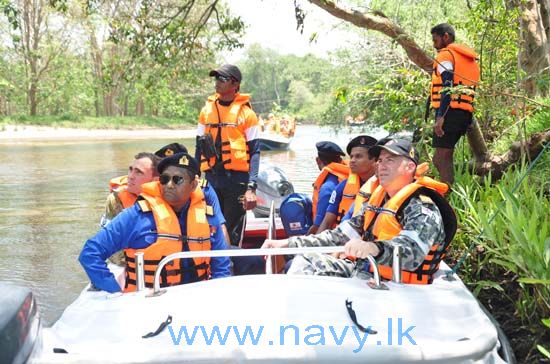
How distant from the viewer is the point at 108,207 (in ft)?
12.2

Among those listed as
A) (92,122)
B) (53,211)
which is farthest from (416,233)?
(92,122)

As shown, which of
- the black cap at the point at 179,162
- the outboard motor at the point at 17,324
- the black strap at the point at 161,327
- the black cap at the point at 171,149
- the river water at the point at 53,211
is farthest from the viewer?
the river water at the point at 53,211

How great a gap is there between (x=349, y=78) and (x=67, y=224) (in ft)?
13.8

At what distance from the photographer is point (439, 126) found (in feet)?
15.4

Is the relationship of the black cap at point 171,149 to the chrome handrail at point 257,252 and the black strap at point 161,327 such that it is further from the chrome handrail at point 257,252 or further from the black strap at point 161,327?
the black strap at point 161,327

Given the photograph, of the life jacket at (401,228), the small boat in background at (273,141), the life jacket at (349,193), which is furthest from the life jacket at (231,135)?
the small boat in background at (273,141)

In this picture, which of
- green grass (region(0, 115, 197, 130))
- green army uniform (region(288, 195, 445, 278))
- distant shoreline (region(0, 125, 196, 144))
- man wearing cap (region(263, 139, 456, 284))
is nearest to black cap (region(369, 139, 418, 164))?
man wearing cap (region(263, 139, 456, 284))

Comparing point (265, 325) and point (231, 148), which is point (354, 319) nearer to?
point (265, 325)

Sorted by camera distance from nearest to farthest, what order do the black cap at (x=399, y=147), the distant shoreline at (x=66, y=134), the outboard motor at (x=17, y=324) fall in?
the outboard motor at (x=17, y=324) → the black cap at (x=399, y=147) → the distant shoreline at (x=66, y=134)

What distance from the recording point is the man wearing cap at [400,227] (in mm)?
2561

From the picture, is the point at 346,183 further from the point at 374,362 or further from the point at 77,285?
the point at 77,285

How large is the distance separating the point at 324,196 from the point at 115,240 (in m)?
1.80

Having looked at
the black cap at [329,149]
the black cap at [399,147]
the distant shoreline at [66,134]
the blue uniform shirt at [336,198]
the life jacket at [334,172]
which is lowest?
the distant shoreline at [66,134]

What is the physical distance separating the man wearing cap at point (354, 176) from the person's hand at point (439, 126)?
0.87 m
